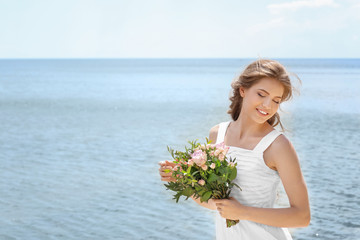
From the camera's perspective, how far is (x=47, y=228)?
8.22 metres

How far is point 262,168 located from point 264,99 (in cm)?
36

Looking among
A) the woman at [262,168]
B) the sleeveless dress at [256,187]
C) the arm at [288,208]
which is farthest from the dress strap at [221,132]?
the arm at [288,208]

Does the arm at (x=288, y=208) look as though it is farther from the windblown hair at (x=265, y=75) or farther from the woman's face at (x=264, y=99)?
the windblown hair at (x=265, y=75)

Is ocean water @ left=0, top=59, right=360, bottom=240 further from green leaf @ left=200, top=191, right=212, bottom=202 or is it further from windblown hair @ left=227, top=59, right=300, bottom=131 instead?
green leaf @ left=200, top=191, right=212, bottom=202

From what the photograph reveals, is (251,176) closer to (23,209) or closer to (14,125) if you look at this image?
(23,209)

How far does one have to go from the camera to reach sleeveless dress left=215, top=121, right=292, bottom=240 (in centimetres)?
255

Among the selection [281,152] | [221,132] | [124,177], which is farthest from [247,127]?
[124,177]

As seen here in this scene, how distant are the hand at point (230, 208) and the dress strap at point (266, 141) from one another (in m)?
0.30

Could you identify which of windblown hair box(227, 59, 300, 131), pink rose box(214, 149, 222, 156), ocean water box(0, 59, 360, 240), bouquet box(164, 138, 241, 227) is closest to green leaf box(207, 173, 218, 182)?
bouquet box(164, 138, 241, 227)

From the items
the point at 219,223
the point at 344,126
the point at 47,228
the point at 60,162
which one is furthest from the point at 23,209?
the point at 344,126

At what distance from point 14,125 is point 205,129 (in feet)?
27.0

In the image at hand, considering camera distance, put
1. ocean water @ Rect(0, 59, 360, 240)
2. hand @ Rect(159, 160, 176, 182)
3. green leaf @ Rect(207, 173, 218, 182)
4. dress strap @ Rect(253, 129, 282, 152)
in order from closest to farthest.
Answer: green leaf @ Rect(207, 173, 218, 182), dress strap @ Rect(253, 129, 282, 152), hand @ Rect(159, 160, 176, 182), ocean water @ Rect(0, 59, 360, 240)

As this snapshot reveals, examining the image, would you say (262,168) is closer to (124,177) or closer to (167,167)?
(167,167)

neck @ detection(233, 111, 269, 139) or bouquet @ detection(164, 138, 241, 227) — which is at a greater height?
neck @ detection(233, 111, 269, 139)
